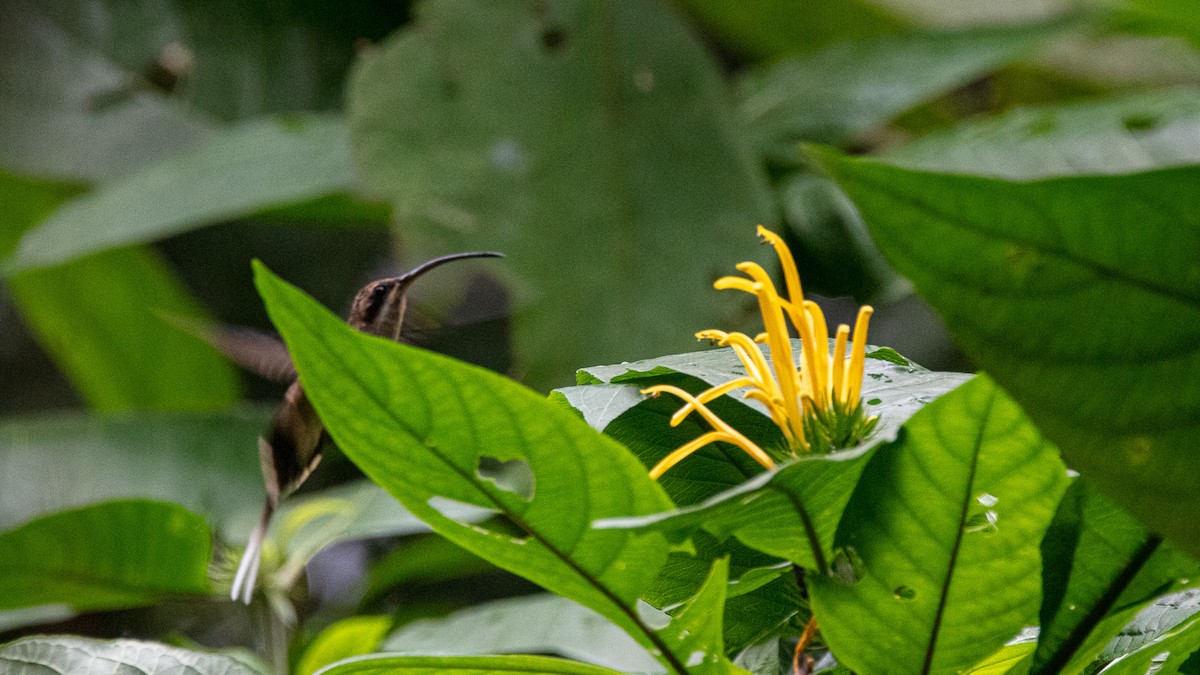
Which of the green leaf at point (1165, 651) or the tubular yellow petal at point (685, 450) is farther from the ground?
the tubular yellow petal at point (685, 450)

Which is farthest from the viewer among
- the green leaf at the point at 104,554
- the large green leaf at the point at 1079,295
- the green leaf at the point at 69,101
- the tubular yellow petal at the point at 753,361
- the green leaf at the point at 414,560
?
the green leaf at the point at 69,101

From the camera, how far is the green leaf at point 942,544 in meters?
0.24

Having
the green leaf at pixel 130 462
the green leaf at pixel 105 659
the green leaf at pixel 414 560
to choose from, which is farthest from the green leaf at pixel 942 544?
the green leaf at pixel 130 462

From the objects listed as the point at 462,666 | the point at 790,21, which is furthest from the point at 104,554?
the point at 790,21

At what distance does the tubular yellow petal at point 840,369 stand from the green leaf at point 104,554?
480mm

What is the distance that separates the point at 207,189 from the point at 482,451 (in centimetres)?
109

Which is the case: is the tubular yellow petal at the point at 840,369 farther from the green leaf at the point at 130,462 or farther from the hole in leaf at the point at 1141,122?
the green leaf at the point at 130,462

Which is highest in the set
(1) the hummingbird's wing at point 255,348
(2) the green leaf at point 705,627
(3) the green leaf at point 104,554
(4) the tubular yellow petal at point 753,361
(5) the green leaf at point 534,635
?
(4) the tubular yellow petal at point 753,361

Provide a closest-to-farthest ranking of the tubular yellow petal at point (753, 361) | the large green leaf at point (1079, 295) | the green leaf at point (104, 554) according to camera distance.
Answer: the large green leaf at point (1079, 295) < the tubular yellow petal at point (753, 361) < the green leaf at point (104, 554)

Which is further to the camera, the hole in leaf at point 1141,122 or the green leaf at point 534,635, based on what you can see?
the hole in leaf at point 1141,122

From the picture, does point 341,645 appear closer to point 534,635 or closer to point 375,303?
point 534,635

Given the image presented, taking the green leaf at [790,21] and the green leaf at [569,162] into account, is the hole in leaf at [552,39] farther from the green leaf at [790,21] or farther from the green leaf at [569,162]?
the green leaf at [790,21]

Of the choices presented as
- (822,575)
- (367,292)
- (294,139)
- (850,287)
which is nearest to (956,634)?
(822,575)

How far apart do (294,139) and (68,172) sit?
0.49m
